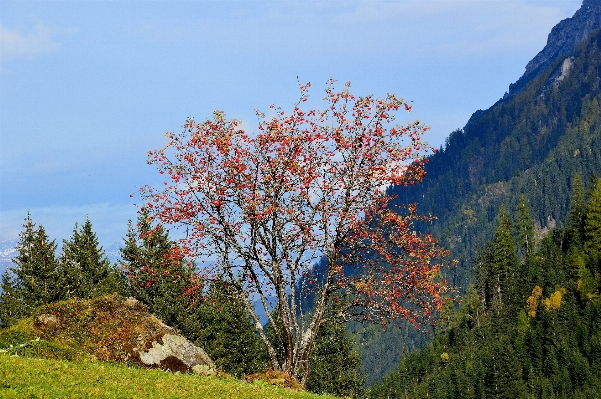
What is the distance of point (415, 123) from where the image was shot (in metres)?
24.0

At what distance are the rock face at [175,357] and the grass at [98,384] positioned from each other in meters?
4.36

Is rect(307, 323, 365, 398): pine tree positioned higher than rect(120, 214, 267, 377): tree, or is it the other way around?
rect(120, 214, 267, 377): tree

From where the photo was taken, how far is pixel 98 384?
1798 cm

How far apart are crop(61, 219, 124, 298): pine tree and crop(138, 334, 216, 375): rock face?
36.9m

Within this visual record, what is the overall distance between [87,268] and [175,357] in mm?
45427

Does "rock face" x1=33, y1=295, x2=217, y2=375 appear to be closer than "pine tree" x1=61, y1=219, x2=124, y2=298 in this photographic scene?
Yes

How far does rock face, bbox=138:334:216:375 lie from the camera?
Result: 86.5 ft

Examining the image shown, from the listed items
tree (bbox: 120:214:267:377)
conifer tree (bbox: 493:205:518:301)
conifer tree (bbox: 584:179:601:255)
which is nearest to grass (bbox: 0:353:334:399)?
tree (bbox: 120:214:267:377)

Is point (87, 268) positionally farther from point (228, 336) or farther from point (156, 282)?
point (228, 336)

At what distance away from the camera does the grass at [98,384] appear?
16.5 m

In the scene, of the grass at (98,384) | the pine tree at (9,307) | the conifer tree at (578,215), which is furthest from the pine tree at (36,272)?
the conifer tree at (578,215)

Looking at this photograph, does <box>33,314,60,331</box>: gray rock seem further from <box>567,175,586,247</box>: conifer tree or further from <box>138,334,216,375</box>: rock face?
<box>567,175,586,247</box>: conifer tree

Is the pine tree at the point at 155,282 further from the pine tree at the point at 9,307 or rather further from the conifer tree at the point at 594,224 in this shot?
the conifer tree at the point at 594,224

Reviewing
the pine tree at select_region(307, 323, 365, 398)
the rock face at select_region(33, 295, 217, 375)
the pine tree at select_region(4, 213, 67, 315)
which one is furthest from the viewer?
the pine tree at select_region(307, 323, 365, 398)
